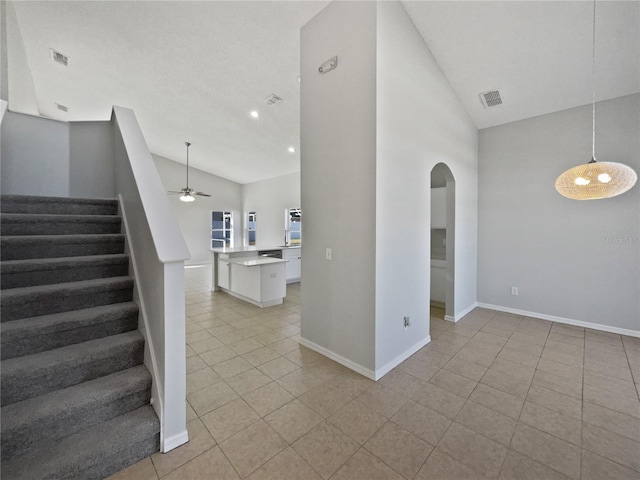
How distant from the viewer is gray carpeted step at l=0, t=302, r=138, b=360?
1584 mm

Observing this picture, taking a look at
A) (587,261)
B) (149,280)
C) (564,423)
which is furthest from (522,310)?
(149,280)

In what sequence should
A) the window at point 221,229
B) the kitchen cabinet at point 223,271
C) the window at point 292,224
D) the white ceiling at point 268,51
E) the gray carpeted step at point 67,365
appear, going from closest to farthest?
the gray carpeted step at point 67,365 → the white ceiling at point 268,51 → the kitchen cabinet at point 223,271 → the window at point 292,224 → the window at point 221,229

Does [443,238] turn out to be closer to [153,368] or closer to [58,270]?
[153,368]

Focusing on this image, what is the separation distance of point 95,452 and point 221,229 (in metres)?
10.1

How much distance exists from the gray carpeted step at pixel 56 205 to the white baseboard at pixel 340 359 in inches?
108

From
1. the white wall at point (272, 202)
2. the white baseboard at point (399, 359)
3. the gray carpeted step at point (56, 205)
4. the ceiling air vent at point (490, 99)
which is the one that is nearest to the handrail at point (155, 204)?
the gray carpeted step at point (56, 205)

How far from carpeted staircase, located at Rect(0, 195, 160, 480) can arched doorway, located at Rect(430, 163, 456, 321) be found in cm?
373

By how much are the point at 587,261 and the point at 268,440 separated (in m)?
4.58

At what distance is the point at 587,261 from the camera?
358cm

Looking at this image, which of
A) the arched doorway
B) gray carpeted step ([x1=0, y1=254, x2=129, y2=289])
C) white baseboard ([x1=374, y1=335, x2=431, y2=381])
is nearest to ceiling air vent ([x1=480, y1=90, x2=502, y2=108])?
the arched doorway

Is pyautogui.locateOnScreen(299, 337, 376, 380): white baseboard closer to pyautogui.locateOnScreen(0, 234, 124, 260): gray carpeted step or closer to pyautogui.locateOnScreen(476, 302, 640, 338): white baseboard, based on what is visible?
pyautogui.locateOnScreen(0, 234, 124, 260): gray carpeted step

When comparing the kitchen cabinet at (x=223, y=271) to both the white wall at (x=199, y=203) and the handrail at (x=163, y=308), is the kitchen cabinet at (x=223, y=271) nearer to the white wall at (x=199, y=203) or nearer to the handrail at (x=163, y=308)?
the handrail at (x=163, y=308)

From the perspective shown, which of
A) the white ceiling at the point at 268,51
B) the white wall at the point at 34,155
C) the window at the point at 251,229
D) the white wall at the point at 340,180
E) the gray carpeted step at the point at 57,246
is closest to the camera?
the gray carpeted step at the point at 57,246

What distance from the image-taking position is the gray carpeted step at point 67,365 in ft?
4.73
